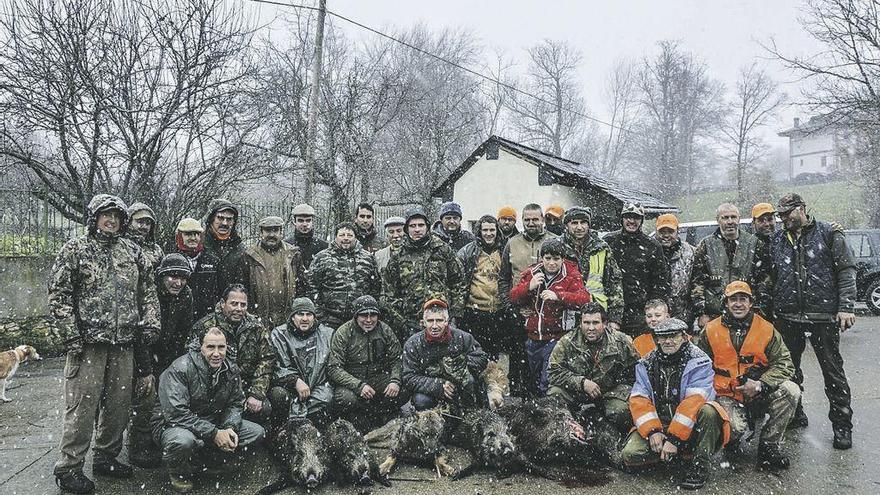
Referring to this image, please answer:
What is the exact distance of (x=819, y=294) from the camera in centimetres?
515

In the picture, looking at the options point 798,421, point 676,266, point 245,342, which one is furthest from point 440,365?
point 798,421

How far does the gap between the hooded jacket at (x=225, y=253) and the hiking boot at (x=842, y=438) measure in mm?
5757

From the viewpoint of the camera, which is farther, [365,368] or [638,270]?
[638,270]

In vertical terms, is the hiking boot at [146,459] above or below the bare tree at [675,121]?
below

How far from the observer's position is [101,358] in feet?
14.4

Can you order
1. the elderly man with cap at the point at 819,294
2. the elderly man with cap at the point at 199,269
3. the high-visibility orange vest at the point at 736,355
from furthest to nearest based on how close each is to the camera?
the elderly man with cap at the point at 199,269 → the elderly man with cap at the point at 819,294 → the high-visibility orange vest at the point at 736,355

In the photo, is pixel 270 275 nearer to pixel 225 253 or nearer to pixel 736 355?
pixel 225 253

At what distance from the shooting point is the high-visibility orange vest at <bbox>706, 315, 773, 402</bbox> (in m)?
4.96

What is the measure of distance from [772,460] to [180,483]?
469 cm

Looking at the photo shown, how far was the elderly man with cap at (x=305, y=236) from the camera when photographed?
6.59 metres

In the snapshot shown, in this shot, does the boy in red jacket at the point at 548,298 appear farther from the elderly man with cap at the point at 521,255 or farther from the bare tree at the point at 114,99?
the bare tree at the point at 114,99

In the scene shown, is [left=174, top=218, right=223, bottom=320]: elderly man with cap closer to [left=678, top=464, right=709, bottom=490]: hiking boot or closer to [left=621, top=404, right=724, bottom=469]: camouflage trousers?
[left=621, top=404, right=724, bottom=469]: camouflage trousers

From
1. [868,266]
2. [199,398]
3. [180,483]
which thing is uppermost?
[868,266]

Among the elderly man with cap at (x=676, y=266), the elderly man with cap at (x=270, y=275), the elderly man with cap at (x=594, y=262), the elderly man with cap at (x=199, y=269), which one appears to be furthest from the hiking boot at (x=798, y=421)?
the elderly man with cap at (x=199, y=269)
